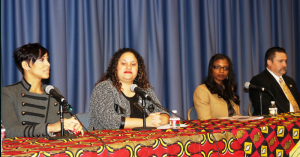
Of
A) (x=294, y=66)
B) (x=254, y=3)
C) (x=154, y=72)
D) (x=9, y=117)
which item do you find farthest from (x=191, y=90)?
(x=9, y=117)

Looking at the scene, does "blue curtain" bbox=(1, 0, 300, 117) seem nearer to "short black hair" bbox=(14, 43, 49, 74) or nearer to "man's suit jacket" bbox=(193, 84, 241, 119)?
"man's suit jacket" bbox=(193, 84, 241, 119)

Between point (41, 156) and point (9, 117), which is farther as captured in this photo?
point (9, 117)

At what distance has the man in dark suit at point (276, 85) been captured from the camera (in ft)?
13.5

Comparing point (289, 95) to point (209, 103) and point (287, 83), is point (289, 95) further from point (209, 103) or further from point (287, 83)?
point (209, 103)

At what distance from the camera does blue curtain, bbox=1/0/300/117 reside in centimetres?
344

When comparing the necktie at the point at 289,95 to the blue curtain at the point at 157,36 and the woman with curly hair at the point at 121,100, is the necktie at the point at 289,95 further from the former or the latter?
the woman with curly hair at the point at 121,100

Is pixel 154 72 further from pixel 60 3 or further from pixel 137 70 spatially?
pixel 60 3

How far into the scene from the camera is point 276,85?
13.9 ft

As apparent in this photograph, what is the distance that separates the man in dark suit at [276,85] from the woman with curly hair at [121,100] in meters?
1.77

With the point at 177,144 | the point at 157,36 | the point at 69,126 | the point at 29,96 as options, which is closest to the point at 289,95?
the point at 157,36

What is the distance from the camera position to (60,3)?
3.49 metres

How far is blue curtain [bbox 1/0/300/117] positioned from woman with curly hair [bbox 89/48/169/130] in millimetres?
670

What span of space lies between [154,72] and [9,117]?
223 cm

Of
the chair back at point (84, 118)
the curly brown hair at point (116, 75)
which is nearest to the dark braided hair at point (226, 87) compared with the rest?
the curly brown hair at point (116, 75)
